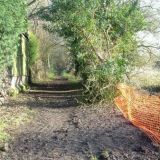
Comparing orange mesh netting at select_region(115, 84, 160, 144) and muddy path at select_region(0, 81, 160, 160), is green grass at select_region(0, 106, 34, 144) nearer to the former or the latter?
muddy path at select_region(0, 81, 160, 160)

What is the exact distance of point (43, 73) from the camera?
1633 inches

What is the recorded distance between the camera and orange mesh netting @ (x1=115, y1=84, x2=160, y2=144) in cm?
1012

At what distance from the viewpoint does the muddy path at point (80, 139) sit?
8477 millimetres

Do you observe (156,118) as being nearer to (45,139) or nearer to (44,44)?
(45,139)

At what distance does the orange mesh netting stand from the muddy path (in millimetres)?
187

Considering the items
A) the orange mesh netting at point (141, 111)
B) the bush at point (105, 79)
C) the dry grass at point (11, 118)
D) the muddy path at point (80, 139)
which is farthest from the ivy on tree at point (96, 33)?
the dry grass at point (11, 118)

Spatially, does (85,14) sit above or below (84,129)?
above

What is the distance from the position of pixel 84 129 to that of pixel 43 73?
99.5 ft

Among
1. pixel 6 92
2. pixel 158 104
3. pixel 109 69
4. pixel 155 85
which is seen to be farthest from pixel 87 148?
pixel 155 85

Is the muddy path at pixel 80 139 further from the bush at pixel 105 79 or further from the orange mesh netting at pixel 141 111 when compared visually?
the bush at pixel 105 79

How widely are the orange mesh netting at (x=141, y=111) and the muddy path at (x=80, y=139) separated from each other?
0.61ft

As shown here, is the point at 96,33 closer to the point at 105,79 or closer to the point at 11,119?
the point at 105,79

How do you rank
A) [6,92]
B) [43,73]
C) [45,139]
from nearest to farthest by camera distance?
[45,139]
[6,92]
[43,73]

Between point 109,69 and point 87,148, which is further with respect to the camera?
point 109,69
